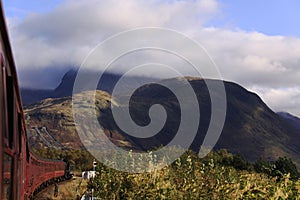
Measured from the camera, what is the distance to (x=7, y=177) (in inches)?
239

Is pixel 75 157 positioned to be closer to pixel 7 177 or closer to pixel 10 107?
pixel 10 107

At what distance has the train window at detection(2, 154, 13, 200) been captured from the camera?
565 cm

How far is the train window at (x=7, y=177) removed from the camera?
18.5 ft

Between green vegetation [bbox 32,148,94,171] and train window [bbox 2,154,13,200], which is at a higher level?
green vegetation [bbox 32,148,94,171]

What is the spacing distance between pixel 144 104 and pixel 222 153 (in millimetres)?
148280

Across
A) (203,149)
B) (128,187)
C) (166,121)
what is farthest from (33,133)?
(128,187)

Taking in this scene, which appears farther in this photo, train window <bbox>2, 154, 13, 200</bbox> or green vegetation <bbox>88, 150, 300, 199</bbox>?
green vegetation <bbox>88, 150, 300, 199</bbox>

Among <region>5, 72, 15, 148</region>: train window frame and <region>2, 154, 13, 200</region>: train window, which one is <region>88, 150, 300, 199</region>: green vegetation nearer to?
<region>2, 154, 13, 200</region>: train window

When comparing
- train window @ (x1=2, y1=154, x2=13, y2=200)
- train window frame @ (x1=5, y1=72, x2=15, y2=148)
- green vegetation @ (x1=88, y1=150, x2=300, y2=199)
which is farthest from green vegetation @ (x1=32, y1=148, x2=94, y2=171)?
train window frame @ (x1=5, y1=72, x2=15, y2=148)

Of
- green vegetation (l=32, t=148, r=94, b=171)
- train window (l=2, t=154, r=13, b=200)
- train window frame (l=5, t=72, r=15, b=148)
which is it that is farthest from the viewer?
green vegetation (l=32, t=148, r=94, b=171)

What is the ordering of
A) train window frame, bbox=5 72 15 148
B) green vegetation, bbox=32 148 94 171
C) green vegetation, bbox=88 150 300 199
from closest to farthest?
1. train window frame, bbox=5 72 15 148
2. green vegetation, bbox=88 150 300 199
3. green vegetation, bbox=32 148 94 171

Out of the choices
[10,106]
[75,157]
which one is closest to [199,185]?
[10,106]

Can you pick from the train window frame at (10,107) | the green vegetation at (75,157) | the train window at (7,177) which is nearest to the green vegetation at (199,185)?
the train window at (7,177)

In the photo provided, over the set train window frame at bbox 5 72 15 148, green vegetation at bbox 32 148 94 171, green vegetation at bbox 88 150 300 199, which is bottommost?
green vegetation at bbox 88 150 300 199
